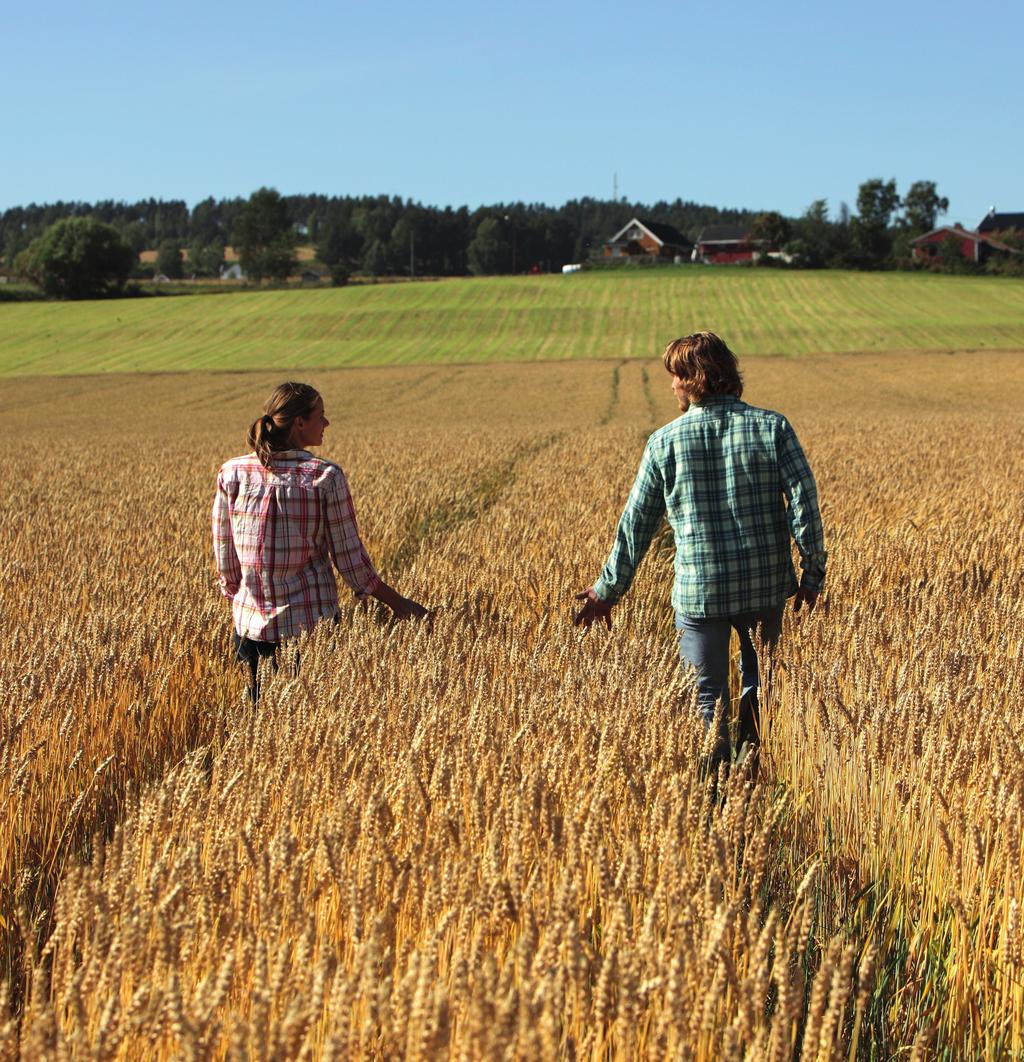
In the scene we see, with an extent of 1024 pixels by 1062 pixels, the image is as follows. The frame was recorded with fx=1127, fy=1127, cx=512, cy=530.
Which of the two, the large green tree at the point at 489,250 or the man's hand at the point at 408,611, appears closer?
the man's hand at the point at 408,611

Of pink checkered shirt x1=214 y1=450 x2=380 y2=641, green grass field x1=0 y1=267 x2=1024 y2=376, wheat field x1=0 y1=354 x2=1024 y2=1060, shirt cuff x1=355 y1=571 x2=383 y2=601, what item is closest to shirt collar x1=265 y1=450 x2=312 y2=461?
pink checkered shirt x1=214 y1=450 x2=380 y2=641

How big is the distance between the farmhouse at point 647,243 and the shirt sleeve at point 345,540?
125709 mm

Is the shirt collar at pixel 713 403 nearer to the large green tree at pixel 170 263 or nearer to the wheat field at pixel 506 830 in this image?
the wheat field at pixel 506 830

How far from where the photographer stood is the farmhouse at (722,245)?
128 meters

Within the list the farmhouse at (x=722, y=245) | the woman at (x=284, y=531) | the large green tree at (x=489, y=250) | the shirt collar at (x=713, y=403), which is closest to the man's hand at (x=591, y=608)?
the woman at (x=284, y=531)

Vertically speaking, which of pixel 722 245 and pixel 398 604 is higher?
pixel 722 245

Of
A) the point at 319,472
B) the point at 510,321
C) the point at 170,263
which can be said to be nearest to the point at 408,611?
the point at 319,472

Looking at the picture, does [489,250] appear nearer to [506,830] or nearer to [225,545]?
[225,545]

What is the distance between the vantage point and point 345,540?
14.7 ft

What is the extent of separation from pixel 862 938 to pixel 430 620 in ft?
8.63

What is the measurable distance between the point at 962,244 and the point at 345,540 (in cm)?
11061

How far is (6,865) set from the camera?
9.67 ft

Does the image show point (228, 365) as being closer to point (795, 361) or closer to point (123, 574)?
point (795, 361)

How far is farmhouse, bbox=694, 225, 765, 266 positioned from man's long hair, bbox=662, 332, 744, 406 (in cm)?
12814
